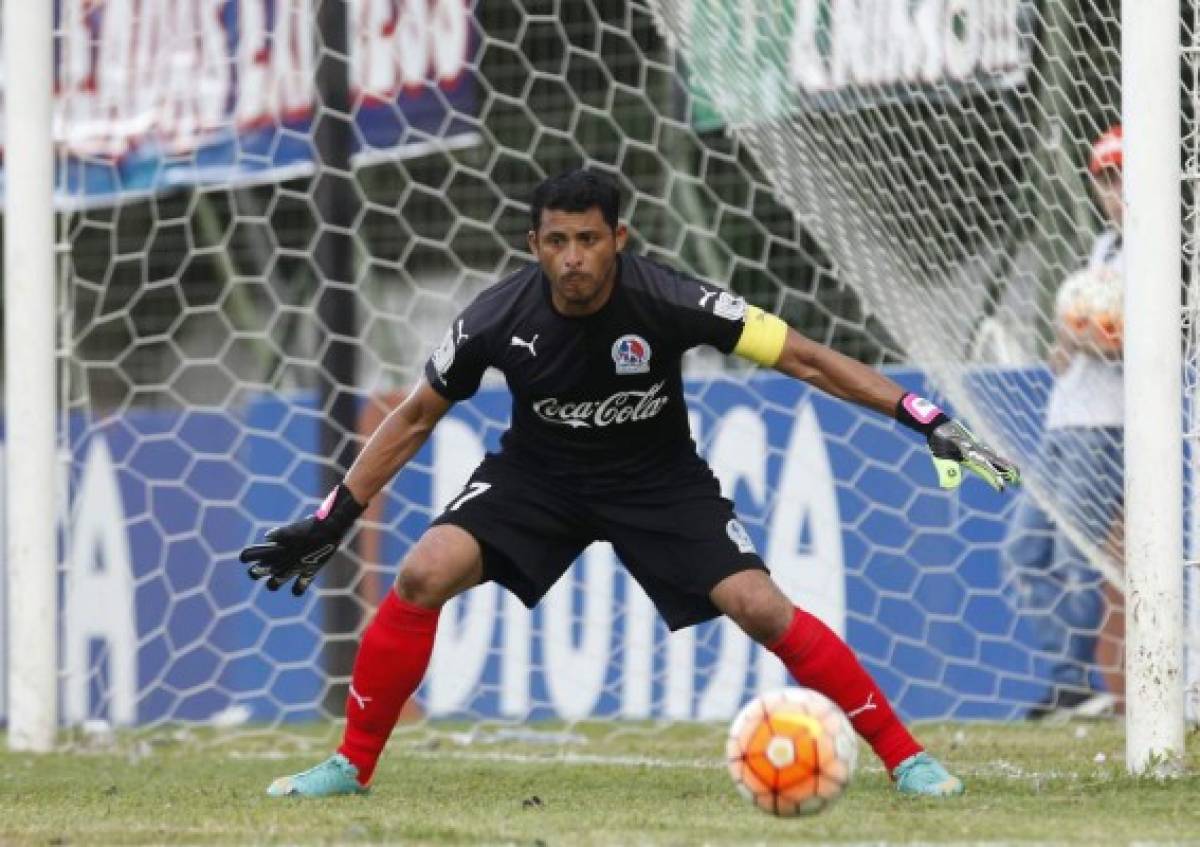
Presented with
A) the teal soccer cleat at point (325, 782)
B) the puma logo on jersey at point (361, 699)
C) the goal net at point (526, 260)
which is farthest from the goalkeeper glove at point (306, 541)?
the goal net at point (526, 260)

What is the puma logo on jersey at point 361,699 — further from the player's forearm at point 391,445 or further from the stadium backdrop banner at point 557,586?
the stadium backdrop banner at point 557,586

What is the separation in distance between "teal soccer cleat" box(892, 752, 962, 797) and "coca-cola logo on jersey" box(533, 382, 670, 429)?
112 centimetres

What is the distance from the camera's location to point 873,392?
541cm

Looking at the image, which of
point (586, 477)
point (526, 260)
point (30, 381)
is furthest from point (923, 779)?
point (526, 260)

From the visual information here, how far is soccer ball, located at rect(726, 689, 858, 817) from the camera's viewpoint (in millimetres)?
4609

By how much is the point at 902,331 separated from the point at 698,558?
225 centimetres

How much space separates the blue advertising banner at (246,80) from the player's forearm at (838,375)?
3940mm

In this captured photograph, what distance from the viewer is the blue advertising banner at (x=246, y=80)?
358 inches

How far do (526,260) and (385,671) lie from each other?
4.00m

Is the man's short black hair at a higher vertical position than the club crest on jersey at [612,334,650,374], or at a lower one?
higher

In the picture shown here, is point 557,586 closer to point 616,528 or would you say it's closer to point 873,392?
point 616,528

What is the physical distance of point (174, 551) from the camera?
9.80m

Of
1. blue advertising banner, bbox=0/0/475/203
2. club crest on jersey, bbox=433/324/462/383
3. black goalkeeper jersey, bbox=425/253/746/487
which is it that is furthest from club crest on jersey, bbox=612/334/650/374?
blue advertising banner, bbox=0/0/475/203

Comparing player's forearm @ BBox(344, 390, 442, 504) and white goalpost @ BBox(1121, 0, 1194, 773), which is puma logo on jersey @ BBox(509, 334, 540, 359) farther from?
white goalpost @ BBox(1121, 0, 1194, 773)
